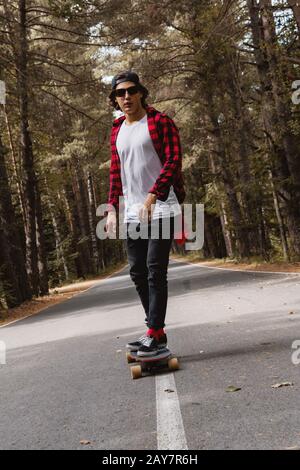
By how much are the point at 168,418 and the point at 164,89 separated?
836 inches

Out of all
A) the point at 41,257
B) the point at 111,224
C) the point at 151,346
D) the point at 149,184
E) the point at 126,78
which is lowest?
the point at 151,346

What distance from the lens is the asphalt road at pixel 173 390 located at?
2.88 m

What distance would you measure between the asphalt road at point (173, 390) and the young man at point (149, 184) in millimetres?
549

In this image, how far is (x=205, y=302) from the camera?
9562 mm

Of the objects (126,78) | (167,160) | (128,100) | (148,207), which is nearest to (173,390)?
(148,207)

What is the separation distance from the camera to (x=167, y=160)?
4555 mm

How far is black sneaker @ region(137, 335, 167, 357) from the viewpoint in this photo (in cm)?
442

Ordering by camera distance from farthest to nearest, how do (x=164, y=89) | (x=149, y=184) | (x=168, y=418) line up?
(x=164, y=89), (x=149, y=184), (x=168, y=418)

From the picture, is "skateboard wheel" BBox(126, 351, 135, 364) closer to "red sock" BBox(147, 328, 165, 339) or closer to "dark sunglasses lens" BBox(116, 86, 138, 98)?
"red sock" BBox(147, 328, 165, 339)

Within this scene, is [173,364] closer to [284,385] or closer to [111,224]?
[284,385]

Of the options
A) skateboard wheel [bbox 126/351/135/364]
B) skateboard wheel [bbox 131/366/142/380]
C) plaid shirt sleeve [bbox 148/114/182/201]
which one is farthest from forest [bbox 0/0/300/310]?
skateboard wheel [bbox 131/366/142/380]

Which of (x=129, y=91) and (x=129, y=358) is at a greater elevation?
(x=129, y=91)

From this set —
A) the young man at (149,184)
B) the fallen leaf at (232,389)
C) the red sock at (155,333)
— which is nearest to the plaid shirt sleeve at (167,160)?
the young man at (149,184)

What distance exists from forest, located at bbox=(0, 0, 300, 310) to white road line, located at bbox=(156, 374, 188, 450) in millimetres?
10722
